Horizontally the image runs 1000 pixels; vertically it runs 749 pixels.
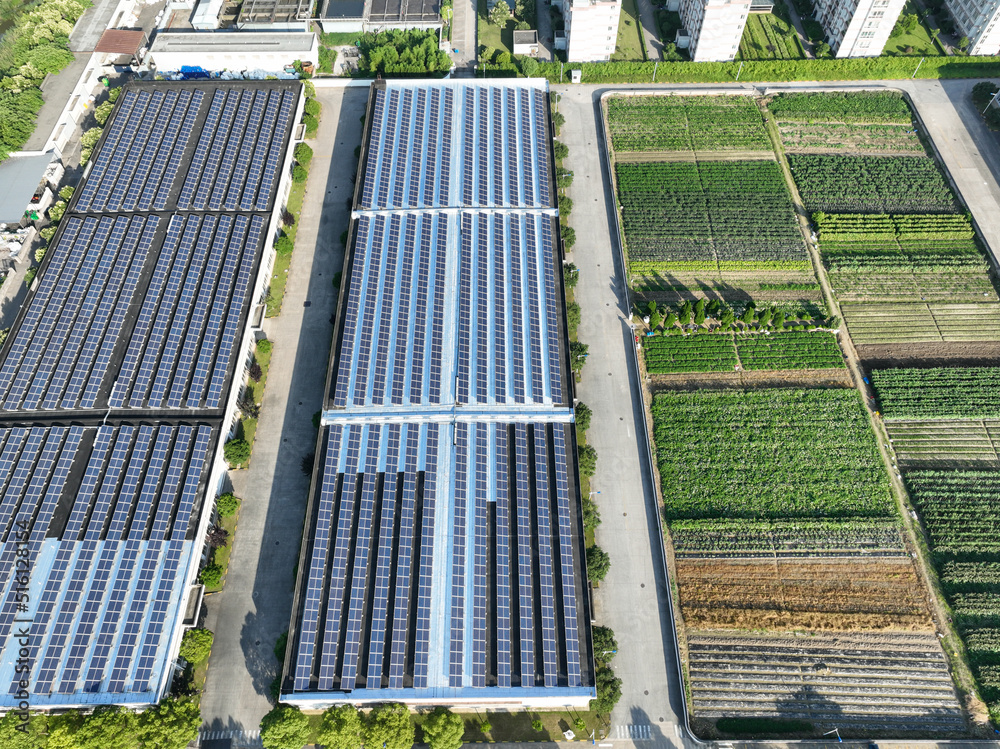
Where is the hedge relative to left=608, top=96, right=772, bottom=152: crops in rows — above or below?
above

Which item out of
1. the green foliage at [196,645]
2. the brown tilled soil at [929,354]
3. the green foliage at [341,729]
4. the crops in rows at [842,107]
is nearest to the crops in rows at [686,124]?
the crops in rows at [842,107]

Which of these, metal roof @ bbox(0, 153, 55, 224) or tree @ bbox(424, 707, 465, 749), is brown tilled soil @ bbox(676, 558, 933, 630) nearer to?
tree @ bbox(424, 707, 465, 749)

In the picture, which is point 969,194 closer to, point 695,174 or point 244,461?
point 695,174

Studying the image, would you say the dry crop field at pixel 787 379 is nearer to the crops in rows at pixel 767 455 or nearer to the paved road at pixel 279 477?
the crops in rows at pixel 767 455

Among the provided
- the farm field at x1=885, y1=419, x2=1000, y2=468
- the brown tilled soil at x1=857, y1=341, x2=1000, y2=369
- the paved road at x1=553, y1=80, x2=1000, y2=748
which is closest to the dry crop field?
the brown tilled soil at x1=857, y1=341, x2=1000, y2=369

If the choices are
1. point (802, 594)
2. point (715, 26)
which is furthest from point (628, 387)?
point (715, 26)

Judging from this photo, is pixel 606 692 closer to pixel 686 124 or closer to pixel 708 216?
pixel 708 216

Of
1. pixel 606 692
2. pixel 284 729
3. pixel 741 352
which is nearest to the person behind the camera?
Result: pixel 284 729
